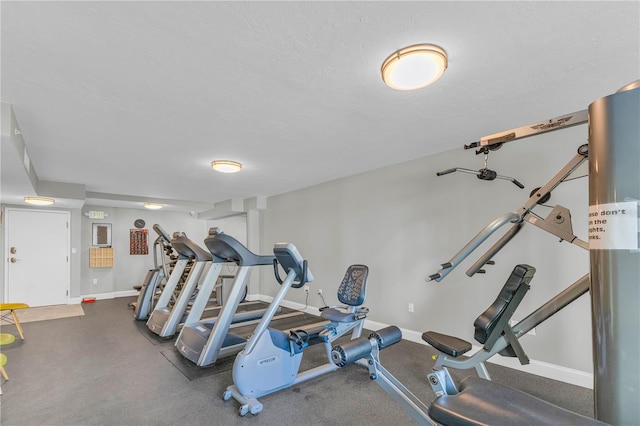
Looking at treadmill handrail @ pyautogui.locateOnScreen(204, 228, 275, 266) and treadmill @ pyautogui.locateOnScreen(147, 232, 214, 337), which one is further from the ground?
treadmill handrail @ pyautogui.locateOnScreen(204, 228, 275, 266)

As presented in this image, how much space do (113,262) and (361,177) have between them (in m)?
6.32

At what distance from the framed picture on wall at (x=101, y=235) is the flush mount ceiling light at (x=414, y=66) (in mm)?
7717

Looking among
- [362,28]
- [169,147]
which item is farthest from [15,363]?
[362,28]

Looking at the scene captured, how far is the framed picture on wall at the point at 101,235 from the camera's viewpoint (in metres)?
6.90

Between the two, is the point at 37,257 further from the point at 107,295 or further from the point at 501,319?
the point at 501,319

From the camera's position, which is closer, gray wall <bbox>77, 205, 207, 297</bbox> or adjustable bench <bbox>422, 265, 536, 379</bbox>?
adjustable bench <bbox>422, 265, 536, 379</bbox>

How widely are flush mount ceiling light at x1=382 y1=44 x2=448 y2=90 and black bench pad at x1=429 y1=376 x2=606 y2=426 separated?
1.67m

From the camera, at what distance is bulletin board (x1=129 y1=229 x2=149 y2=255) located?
7.43 metres

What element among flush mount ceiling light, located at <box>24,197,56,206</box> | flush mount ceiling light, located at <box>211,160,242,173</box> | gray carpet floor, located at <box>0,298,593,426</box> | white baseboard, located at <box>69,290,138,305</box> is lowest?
white baseboard, located at <box>69,290,138,305</box>

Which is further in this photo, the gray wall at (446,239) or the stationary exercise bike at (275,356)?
the gray wall at (446,239)

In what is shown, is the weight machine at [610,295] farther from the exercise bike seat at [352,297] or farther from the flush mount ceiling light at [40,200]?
the flush mount ceiling light at [40,200]

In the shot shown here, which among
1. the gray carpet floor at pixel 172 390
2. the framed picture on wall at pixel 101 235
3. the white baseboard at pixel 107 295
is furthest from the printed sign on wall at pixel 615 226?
the framed picture on wall at pixel 101 235

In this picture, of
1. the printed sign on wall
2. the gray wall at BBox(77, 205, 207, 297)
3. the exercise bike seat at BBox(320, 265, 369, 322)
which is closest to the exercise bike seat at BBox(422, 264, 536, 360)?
the printed sign on wall

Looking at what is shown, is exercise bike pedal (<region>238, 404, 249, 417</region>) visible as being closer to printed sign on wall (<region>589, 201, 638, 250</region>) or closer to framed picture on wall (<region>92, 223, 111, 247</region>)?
printed sign on wall (<region>589, 201, 638, 250</region>)
